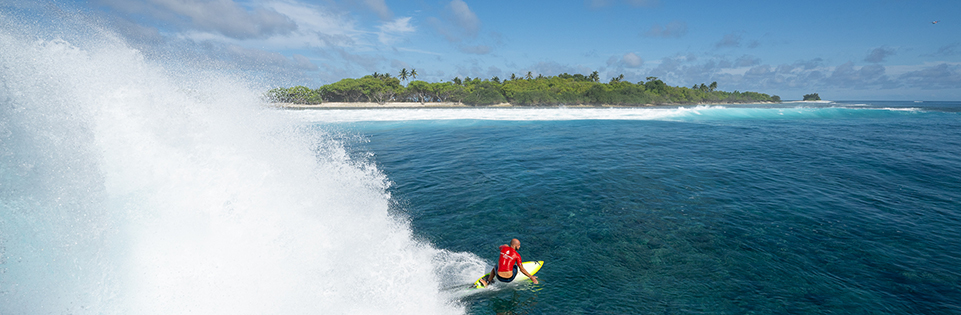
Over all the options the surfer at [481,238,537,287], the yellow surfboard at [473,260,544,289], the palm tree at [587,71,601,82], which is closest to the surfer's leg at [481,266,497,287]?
the surfer at [481,238,537,287]

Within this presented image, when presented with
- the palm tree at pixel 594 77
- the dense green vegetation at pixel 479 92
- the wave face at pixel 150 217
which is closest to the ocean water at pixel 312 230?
the wave face at pixel 150 217

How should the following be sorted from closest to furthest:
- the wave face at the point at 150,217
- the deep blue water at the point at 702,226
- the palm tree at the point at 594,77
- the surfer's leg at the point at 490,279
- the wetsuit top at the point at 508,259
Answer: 1. the wave face at the point at 150,217
2. the deep blue water at the point at 702,226
3. the wetsuit top at the point at 508,259
4. the surfer's leg at the point at 490,279
5. the palm tree at the point at 594,77

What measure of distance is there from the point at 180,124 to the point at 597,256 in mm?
12251

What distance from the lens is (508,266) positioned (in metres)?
9.22

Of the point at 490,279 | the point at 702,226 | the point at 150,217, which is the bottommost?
the point at 490,279

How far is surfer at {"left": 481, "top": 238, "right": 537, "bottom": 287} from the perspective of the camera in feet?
30.1

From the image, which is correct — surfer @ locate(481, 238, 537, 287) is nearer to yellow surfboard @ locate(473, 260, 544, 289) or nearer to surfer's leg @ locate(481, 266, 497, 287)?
surfer's leg @ locate(481, 266, 497, 287)

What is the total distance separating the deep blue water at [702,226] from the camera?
8992 millimetres

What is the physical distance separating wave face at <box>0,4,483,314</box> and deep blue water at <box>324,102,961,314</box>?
288 centimetres

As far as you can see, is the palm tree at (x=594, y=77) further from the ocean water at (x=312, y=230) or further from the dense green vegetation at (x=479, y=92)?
the ocean water at (x=312, y=230)

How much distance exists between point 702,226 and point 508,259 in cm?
826

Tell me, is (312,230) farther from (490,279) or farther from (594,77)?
(594,77)

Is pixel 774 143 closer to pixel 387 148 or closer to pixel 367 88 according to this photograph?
pixel 387 148

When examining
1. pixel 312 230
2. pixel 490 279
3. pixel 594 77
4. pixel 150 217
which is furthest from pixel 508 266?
pixel 594 77
